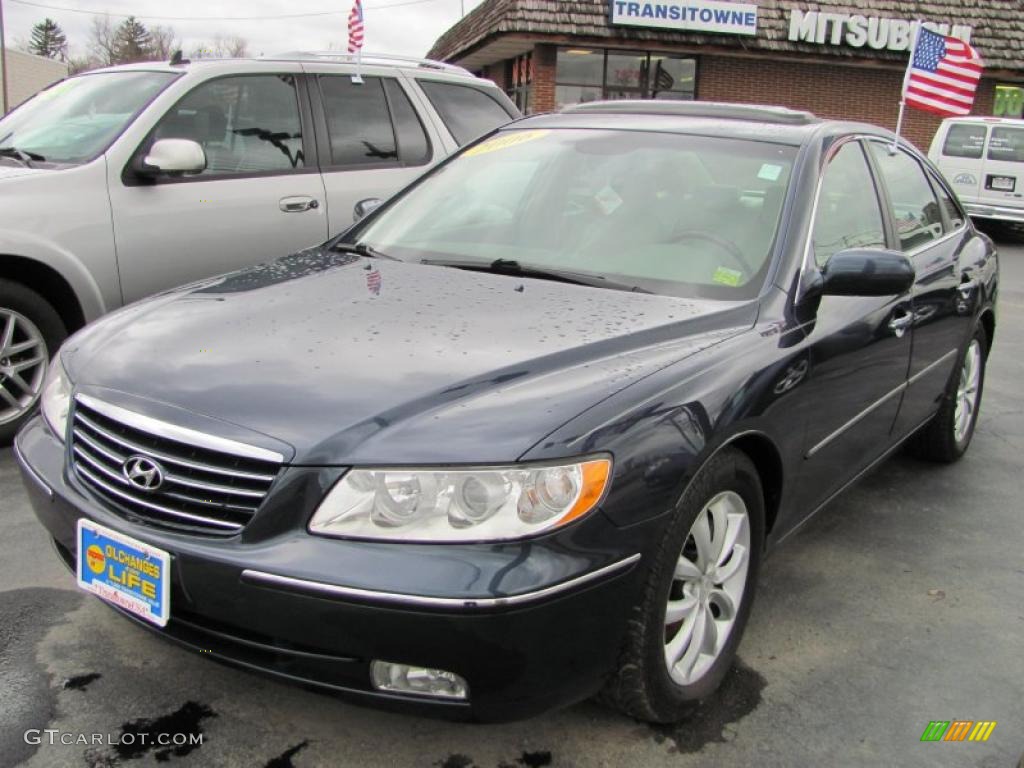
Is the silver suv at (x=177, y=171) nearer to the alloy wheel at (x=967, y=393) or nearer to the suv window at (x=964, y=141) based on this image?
the alloy wheel at (x=967, y=393)

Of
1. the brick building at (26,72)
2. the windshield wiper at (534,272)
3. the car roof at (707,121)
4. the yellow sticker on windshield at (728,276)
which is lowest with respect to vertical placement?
the brick building at (26,72)

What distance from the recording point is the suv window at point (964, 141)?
16250 mm

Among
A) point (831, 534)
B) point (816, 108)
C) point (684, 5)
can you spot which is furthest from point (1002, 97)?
point (831, 534)

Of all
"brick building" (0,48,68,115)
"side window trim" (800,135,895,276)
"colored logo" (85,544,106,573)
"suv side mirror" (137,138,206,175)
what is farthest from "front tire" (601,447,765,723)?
"brick building" (0,48,68,115)

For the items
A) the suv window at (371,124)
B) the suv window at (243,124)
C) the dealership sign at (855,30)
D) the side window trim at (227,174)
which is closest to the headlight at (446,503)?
the side window trim at (227,174)

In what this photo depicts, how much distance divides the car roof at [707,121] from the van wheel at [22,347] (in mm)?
2381

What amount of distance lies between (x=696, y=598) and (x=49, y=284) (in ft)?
11.5

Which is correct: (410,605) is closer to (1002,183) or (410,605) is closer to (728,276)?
(728,276)

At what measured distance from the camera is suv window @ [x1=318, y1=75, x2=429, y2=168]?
5.51m

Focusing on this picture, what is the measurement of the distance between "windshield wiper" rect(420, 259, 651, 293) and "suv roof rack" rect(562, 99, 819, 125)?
3.34 feet

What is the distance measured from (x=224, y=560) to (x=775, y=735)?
151cm

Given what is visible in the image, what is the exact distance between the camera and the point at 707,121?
356 cm

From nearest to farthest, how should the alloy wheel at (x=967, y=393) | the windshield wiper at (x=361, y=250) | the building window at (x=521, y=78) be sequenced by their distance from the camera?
the windshield wiper at (x=361, y=250) → the alloy wheel at (x=967, y=393) → the building window at (x=521, y=78)

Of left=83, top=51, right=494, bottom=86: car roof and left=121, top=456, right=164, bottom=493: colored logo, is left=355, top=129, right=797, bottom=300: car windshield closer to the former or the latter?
left=121, top=456, right=164, bottom=493: colored logo
